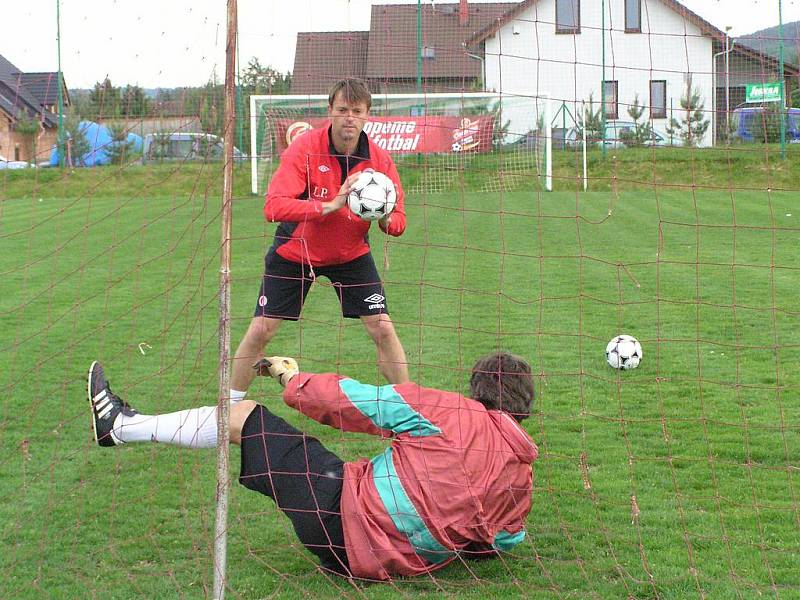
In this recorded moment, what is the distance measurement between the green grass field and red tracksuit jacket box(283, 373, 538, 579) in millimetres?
178

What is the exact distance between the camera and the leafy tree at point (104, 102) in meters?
6.45

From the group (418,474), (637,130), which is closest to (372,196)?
(418,474)

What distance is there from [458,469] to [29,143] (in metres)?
3.64

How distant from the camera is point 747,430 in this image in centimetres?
521

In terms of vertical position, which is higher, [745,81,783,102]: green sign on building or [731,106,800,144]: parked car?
[745,81,783,102]: green sign on building

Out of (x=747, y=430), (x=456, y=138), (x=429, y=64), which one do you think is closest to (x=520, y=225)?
(x=456, y=138)

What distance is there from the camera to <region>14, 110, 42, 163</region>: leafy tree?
18.5 ft

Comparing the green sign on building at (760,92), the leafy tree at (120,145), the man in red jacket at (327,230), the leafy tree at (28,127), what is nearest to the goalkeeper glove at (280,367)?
the man in red jacket at (327,230)

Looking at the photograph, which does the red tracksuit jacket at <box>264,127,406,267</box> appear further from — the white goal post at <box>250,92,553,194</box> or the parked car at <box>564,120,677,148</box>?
the white goal post at <box>250,92,553,194</box>

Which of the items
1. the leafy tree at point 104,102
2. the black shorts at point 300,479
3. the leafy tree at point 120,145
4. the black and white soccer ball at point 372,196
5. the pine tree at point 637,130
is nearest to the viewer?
the black shorts at point 300,479

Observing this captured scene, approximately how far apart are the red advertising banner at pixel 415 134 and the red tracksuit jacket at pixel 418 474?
12016mm

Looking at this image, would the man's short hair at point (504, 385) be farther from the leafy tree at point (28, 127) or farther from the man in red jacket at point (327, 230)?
the leafy tree at point (28, 127)

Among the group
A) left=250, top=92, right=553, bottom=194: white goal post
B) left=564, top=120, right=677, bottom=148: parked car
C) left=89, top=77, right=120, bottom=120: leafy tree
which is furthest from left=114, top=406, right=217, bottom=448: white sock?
left=250, top=92, right=553, bottom=194: white goal post

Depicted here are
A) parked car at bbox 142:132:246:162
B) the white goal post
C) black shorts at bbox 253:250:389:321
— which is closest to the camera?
parked car at bbox 142:132:246:162
